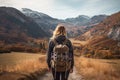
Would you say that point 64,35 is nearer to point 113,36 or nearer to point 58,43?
point 58,43

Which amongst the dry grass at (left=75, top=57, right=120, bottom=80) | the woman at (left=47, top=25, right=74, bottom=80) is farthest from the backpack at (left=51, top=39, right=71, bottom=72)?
the dry grass at (left=75, top=57, right=120, bottom=80)

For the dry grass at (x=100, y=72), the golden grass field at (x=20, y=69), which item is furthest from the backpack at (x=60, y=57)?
the dry grass at (x=100, y=72)

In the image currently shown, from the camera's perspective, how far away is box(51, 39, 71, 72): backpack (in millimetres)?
7895

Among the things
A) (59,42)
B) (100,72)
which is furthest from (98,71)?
(59,42)

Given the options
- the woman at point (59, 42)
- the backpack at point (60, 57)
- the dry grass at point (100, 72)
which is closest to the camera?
the backpack at point (60, 57)

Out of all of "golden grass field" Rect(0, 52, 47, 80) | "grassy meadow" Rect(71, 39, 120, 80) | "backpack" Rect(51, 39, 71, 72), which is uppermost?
"backpack" Rect(51, 39, 71, 72)

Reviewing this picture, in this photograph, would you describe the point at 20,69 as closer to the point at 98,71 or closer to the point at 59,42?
the point at 98,71

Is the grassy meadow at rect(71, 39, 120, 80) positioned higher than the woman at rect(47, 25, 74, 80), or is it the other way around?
the woman at rect(47, 25, 74, 80)

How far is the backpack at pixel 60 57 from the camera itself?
789 centimetres

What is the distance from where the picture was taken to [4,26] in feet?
604

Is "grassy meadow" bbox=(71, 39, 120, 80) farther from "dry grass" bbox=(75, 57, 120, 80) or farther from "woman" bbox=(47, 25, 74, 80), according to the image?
"woman" bbox=(47, 25, 74, 80)

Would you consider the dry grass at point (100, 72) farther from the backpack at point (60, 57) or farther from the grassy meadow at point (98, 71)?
the backpack at point (60, 57)

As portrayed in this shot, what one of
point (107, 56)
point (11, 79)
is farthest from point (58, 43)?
point (107, 56)

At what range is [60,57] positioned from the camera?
7953 millimetres
